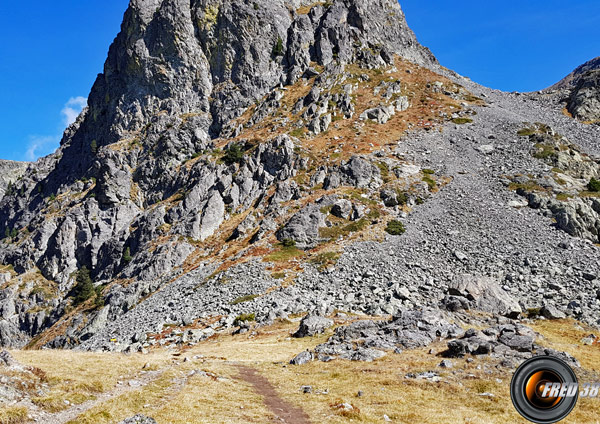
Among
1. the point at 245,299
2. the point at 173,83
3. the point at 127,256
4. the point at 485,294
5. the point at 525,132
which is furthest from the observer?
the point at 173,83

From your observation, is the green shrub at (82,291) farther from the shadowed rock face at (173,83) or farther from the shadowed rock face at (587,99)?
the shadowed rock face at (587,99)

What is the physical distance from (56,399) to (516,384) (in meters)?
18.4

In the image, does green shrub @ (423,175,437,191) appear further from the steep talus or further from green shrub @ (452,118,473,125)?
the steep talus

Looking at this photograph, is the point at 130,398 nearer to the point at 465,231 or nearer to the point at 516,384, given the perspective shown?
the point at 516,384

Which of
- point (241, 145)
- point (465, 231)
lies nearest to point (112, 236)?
point (241, 145)

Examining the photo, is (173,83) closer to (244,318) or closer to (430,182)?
(430,182)

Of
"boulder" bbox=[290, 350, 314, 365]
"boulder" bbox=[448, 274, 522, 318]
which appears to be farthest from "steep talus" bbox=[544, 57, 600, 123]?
"boulder" bbox=[290, 350, 314, 365]

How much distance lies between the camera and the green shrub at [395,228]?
5447 centimetres

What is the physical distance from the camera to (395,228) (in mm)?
55156

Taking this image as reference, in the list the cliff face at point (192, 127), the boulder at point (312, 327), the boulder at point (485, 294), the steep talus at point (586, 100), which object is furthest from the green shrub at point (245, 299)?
the steep talus at point (586, 100)

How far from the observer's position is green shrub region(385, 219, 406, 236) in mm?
54469

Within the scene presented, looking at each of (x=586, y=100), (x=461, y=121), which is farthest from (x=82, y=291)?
(x=586, y=100)

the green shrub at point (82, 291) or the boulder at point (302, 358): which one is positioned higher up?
the green shrub at point (82, 291)

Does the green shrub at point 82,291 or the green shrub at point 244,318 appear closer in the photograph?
the green shrub at point 244,318
